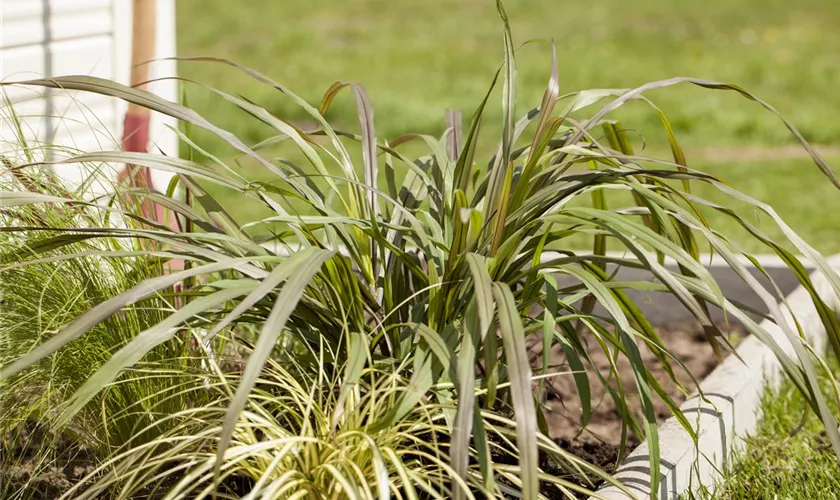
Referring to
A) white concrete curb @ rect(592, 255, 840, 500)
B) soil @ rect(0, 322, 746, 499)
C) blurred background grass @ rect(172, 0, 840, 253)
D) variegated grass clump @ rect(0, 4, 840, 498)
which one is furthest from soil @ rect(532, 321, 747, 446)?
blurred background grass @ rect(172, 0, 840, 253)

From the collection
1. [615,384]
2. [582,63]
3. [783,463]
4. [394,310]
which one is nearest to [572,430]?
[615,384]

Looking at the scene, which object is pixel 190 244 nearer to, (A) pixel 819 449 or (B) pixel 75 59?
(A) pixel 819 449

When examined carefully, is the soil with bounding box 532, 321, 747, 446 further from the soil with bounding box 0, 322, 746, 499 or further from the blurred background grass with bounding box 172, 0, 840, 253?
the blurred background grass with bounding box 172, 0, 840, 253

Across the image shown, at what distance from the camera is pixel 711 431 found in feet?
7.82

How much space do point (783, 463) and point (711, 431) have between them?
331mm

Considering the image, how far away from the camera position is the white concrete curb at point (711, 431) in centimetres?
210

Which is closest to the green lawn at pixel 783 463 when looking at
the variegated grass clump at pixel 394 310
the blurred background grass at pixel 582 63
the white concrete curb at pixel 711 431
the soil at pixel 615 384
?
the white concrete curb at pixel 711 431

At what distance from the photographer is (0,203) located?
1.69 metres

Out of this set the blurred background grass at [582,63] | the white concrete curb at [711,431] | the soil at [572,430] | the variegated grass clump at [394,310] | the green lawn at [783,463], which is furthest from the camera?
the blurred background grass at [582,63]

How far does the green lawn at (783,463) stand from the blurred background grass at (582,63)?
2231 mm

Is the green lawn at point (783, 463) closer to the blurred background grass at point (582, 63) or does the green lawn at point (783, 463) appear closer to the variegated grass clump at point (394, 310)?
the variegated grass clump at point (394, 310)

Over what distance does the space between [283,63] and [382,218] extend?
9.50 meters

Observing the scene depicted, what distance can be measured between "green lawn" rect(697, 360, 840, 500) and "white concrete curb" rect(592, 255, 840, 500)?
35 mm

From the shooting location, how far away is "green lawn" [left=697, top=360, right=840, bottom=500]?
92.3 inches
